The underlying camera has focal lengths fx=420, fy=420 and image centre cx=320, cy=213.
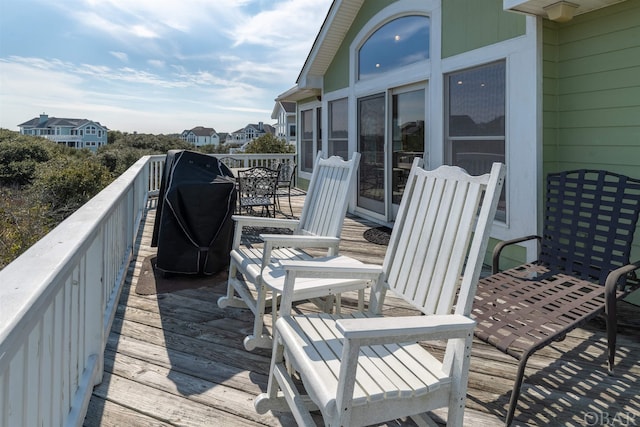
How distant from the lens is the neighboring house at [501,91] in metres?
3.19

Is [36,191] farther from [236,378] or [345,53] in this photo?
[236,378]

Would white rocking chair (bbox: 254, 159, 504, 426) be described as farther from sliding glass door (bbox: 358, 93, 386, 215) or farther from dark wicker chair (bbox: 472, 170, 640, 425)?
sliding glass door (bbox: 358, 93, 386, 215)

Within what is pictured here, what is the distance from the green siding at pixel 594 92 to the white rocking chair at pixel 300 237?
6.18 feet

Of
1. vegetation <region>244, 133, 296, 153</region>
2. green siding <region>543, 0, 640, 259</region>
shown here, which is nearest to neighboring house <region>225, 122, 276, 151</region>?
vegetation <region>244, 133, 296, 153</region>

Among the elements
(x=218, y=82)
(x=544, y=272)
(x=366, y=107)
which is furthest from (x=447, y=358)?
(x=218, y=82)

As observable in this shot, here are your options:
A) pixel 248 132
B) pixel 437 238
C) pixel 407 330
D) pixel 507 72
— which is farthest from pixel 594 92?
pixel 248 132

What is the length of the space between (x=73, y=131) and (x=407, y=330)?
66339 millimetres

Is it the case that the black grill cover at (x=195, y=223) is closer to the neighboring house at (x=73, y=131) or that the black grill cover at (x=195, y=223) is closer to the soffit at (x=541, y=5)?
the soffit at (x=541, y=5)

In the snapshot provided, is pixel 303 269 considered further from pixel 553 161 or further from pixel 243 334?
pixel 553 161

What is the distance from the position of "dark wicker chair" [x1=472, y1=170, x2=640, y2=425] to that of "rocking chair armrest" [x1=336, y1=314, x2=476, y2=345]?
1.98 feet

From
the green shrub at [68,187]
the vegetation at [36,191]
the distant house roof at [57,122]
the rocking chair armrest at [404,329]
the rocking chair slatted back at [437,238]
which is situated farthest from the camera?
the distant house roof at [57,122]

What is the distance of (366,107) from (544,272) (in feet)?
13.2

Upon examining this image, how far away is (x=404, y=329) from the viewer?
132 cm

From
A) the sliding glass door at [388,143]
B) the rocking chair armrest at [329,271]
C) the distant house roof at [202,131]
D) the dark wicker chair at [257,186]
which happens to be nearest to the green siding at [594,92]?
the sliding glass door at [388,143]
